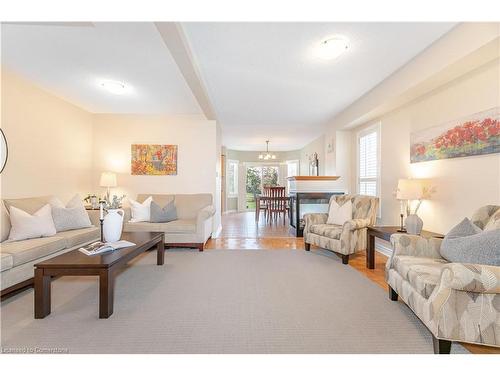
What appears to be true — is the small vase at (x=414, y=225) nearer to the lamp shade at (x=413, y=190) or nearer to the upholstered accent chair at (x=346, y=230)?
the lamp shade at (x=413, y=190)

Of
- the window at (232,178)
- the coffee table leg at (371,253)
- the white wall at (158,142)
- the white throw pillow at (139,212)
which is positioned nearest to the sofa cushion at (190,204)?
the white wall at (158,142)

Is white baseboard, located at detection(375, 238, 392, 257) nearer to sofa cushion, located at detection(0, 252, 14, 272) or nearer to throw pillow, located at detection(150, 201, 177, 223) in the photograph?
throw pillow, located at detection(150, 201, 177, 223)

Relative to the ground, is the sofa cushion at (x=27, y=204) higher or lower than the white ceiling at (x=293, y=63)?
lower

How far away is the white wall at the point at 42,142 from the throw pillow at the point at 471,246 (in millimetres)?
4764

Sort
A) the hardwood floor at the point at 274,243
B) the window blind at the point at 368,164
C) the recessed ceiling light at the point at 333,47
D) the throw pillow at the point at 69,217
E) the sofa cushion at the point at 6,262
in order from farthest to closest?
the window blind at the point at 368,164 < the throw pillow at the point at 69,217 < the hardwood floor at the point at 274,243 < the recessed ceiling light at the point at 333,47 < the sofa cushion at the point at 6,262

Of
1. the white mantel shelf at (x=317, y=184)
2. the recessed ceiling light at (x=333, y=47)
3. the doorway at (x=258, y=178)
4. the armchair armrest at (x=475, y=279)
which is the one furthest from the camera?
the doorway at (x=258, y=178)

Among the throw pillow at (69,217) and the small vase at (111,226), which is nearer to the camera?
the small vase at (111,226)

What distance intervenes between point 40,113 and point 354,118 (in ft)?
16.1

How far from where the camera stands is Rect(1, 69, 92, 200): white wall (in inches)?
125

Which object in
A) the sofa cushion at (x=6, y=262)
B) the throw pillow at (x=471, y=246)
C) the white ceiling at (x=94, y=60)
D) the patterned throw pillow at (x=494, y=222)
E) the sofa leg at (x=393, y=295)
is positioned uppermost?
the white ceiling at (x=94, y=60)

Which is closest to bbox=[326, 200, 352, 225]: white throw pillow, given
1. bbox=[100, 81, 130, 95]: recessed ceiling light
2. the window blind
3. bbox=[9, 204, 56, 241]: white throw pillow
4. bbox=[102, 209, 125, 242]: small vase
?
the window blind

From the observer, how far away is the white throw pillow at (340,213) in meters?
3.80

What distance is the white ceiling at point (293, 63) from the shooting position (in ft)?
7.32

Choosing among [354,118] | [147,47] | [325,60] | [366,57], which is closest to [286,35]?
[325,60]
